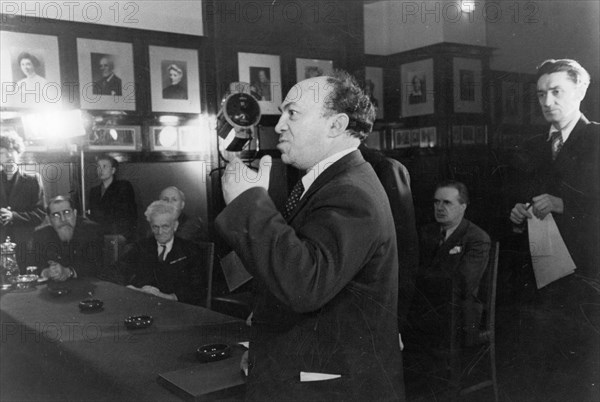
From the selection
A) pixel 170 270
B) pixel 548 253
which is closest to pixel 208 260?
pixel 170 270

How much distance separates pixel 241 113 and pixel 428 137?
928 millimetres

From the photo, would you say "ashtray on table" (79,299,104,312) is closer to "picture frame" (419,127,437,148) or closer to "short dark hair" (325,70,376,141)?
"short dark hair" (325,70,376,141)

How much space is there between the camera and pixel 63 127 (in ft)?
9.17

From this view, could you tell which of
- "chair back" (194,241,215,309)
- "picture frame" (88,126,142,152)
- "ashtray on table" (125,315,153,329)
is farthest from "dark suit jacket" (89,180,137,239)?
"ashtray on table" (125,315,153,329)

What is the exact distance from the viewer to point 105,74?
321 centimetres

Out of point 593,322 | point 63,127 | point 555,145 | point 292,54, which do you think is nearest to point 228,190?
point 555,145

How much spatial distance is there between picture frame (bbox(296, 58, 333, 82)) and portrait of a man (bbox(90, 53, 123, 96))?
1301mm

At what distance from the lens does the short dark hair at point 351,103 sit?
118 centimetres

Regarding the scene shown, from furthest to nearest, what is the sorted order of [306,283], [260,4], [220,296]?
1. [260,4]
2. [220,296]
3. [306,283]

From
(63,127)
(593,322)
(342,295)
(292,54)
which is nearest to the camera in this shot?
(342,295)

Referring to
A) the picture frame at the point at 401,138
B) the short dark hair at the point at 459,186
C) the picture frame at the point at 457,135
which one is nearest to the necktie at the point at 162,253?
the picture frame at the point at 401,138

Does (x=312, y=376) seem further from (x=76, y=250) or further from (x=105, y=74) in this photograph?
(x=105, y=74)

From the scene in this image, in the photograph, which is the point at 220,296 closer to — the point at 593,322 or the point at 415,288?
the point at 415,288

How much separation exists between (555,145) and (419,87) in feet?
1.99
